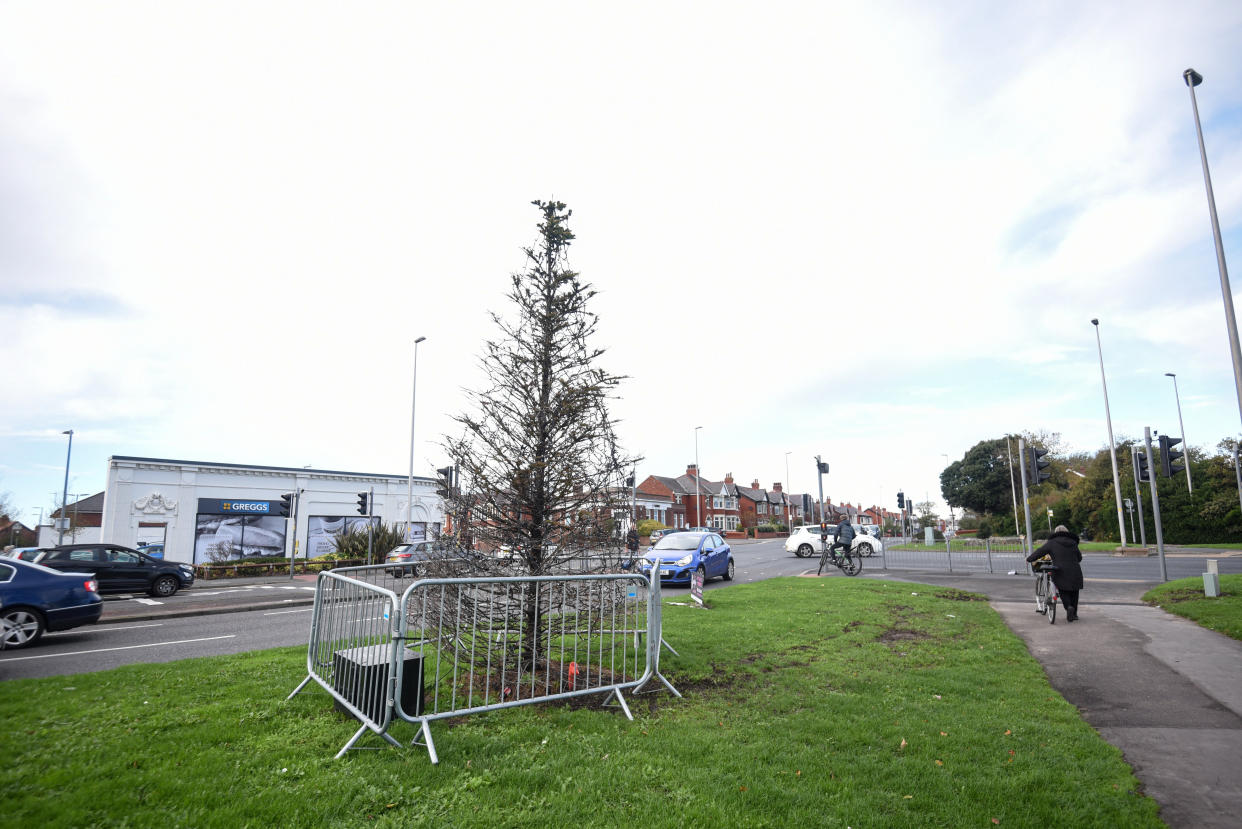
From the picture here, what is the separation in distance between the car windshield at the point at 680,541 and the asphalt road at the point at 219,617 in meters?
1.36

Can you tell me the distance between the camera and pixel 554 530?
6656 mm

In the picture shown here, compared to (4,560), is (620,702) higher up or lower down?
lower down

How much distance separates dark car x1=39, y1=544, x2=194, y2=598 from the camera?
1792 centimetres

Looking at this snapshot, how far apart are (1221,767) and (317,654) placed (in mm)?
7392

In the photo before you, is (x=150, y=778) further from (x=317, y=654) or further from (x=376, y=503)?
(x=376, y=503)

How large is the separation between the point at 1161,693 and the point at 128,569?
2282cm

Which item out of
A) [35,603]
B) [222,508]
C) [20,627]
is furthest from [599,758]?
[222,508]

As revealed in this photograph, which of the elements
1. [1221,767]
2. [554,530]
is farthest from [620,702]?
[1221,767]

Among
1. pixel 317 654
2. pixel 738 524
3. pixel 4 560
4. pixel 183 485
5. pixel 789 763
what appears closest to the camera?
pixel 789 763

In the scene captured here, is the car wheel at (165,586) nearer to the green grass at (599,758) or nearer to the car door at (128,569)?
the car door at (128,569)

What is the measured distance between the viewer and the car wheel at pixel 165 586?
19.0m

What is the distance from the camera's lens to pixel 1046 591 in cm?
1175

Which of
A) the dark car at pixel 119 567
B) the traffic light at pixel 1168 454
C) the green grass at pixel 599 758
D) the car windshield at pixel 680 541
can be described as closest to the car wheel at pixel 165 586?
the dark car at pixel 119 567

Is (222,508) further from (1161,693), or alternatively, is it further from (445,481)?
(1161,693)
